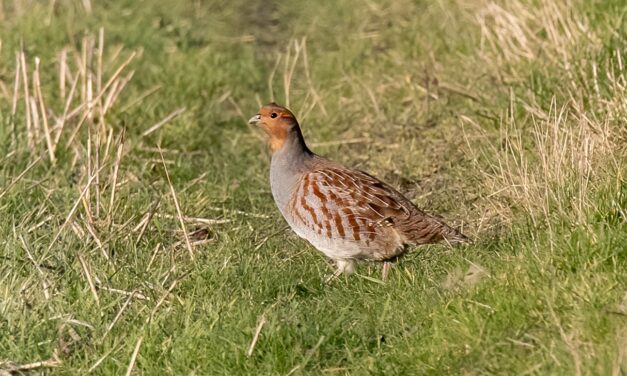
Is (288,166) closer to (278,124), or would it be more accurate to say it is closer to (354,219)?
(278,124)

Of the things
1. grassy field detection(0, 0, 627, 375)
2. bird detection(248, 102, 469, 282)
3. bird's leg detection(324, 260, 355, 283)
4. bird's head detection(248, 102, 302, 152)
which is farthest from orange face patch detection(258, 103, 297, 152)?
bird's leg detection(324, 260, 355, 283)

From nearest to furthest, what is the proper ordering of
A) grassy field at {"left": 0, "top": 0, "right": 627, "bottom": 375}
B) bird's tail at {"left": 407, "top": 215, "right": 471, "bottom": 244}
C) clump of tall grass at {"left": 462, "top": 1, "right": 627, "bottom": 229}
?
grassy field at {"left": 0, "top": 0, "right": 627, "bottom": 375}
clump of tall grass at {"left": 462, "top": 1, "right": 627, "bottom": 229}
bird's tail at {"left": 407, "top": 215, "right": 471, "bottom": 244}

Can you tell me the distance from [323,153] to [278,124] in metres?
2.29

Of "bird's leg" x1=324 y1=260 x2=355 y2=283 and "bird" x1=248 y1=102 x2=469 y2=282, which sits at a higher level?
"bird" x1=248 y1=102 x2=469 y2=282

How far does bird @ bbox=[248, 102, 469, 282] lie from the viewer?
6.35 meters

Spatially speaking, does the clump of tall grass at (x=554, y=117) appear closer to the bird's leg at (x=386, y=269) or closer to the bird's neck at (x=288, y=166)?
the bird's leg at (x=386, y=269)

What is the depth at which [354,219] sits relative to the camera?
6379mm

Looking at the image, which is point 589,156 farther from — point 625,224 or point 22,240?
point 22,240

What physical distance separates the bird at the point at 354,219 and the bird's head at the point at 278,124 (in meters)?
0.29

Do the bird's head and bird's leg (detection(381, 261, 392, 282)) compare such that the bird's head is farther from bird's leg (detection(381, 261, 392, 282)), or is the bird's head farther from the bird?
bird's leg (detection(381, 261, 392, 282))

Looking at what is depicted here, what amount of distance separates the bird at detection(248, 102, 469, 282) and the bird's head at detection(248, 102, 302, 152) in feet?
0.96

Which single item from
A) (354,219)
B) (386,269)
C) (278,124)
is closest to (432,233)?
(386,269)

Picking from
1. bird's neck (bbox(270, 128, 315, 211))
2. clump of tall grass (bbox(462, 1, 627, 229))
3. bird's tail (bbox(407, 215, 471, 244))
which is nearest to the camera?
clump of tall grass (bbox(462, 1, 627, 229))

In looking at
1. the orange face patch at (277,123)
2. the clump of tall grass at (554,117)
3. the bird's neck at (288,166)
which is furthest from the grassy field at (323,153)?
the orange face patch at (277,123)
